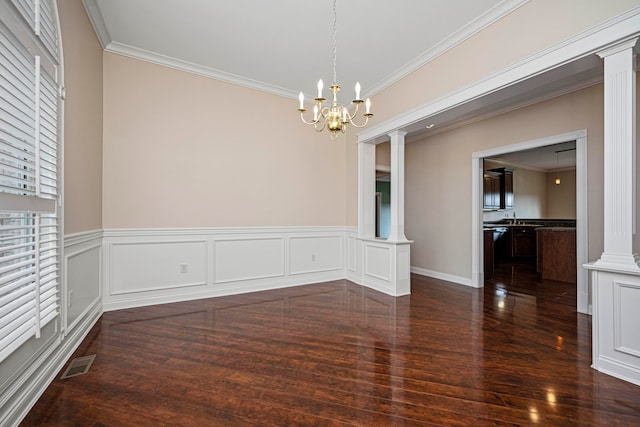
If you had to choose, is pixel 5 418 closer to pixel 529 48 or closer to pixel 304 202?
pixel 304 202

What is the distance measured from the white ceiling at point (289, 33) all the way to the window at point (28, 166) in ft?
3.65

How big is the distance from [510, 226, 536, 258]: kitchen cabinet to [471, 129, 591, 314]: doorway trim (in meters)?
3.84

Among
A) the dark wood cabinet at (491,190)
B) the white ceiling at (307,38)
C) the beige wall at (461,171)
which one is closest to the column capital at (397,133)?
Answer: the white ceiling at (307,38)

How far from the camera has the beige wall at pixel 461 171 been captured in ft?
11.4

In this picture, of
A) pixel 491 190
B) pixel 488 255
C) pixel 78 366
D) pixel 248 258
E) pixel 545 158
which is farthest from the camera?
pixel 491 190

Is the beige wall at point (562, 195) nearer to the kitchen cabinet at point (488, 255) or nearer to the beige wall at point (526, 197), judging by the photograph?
the beige wall at point (526, 197)

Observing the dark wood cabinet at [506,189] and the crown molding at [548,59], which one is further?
the dark wood cabinet at [506,189]

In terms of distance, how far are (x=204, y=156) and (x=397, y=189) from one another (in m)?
2.76

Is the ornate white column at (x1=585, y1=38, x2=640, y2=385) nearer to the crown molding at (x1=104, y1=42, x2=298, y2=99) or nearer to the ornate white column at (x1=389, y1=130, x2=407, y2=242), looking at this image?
the ornate white column at (x1=389, y1=130, x2=407, y2=242)


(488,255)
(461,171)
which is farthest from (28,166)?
(488,255)

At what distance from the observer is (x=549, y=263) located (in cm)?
523

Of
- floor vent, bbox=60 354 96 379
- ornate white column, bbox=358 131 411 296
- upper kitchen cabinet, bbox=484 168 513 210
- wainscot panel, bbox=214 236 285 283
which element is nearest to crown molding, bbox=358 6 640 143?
ornate white column, bbox=358 131 411 296

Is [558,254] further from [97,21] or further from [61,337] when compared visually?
[97,21]

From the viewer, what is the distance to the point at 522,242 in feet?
25.3
